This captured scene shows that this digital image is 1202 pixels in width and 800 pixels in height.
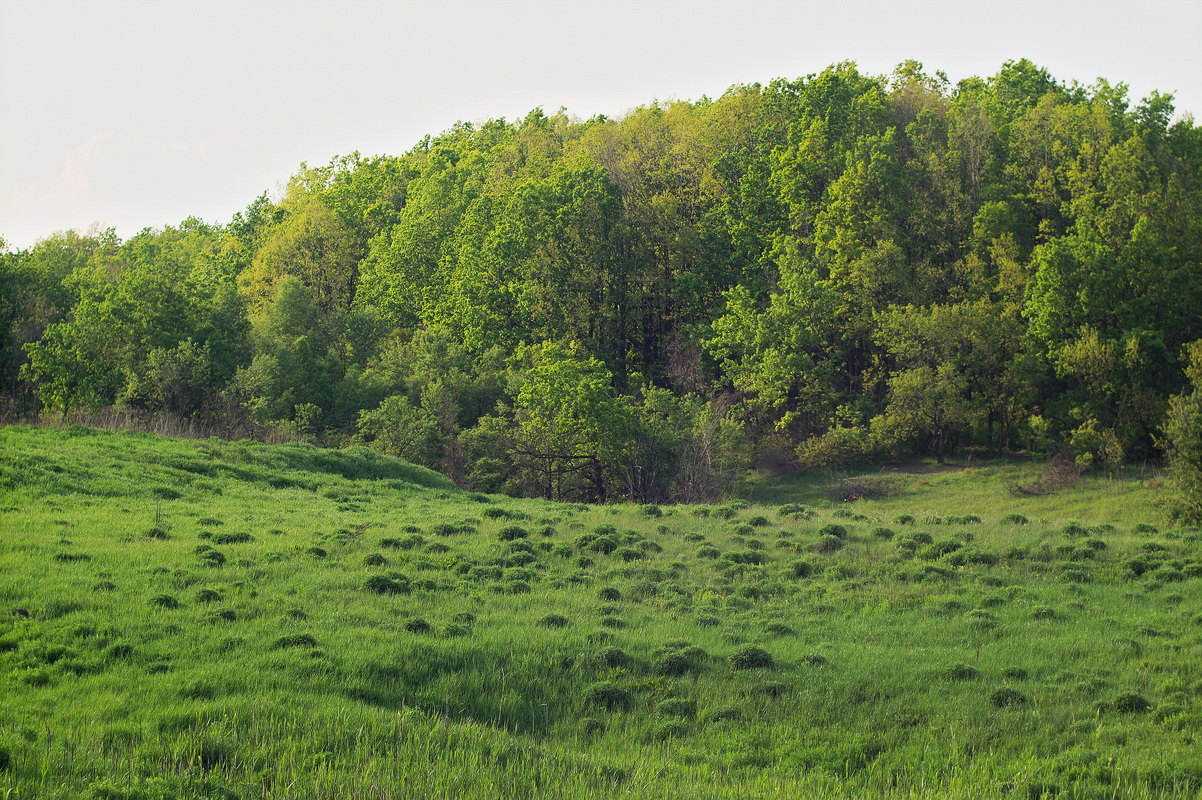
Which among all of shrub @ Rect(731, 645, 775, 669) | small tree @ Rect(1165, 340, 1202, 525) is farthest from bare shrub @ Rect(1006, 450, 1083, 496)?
shrub @ Rect(731, 645, 775, 669)

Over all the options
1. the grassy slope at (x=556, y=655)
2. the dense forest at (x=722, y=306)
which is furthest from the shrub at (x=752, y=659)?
the dense forest at (x=722, y=306)

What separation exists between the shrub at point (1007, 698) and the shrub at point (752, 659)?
10.8 ft

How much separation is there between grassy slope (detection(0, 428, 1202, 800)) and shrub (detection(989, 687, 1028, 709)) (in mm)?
49

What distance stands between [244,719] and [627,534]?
15.2 metres

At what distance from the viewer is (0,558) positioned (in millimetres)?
15719

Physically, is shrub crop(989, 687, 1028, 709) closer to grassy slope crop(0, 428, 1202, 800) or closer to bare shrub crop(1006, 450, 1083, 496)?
grassy slope crop(0, 428, 1202, 800)

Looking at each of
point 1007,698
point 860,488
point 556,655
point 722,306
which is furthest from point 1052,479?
point 556,655

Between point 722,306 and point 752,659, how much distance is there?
2301 inches

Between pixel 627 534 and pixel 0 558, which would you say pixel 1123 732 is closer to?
pixel 627 534

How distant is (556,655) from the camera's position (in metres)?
14.3

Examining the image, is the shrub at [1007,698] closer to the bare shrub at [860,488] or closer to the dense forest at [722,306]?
the dense forest at [722,306]

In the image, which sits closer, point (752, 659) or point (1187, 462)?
point (752, 659)

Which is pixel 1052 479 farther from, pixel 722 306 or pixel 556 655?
pixel 556 655

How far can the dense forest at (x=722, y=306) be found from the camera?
48.6 meters
